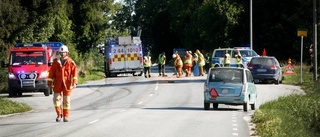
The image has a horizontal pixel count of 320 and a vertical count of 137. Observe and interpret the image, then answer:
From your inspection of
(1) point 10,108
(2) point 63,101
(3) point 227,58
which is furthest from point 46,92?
(2) point 63,101

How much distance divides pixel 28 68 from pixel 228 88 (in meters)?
13.6

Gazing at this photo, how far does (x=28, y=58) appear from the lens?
36062 mm

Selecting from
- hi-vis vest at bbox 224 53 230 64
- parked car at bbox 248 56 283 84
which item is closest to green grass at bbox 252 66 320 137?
parked car at bbox 248 56 283 84

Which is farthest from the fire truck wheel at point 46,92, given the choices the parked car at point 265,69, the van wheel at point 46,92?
the parked car at point 265,69

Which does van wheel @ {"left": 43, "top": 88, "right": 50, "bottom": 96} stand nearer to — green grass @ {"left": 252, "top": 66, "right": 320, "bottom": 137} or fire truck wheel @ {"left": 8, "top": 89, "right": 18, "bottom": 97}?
fire truck wheel @ {"left": 8, "top": 89, "right": 18, "bottom": 97}

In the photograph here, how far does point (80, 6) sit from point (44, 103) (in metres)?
36.7

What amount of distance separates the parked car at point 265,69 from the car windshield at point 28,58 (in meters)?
13.5

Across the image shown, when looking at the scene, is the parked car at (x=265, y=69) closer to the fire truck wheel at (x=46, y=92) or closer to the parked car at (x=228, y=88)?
the fire truck wheel at (x=46, y=92)

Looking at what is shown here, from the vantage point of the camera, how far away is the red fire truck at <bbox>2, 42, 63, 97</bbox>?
35.8 meters

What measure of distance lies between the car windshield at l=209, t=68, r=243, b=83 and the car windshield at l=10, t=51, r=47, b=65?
12557 mm

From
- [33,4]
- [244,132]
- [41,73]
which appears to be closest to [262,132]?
[244,132]

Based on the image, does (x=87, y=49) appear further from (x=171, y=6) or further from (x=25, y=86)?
(x=171, y=6)

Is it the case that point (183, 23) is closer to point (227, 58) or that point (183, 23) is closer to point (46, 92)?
point (227, 58)

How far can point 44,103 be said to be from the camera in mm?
31375
